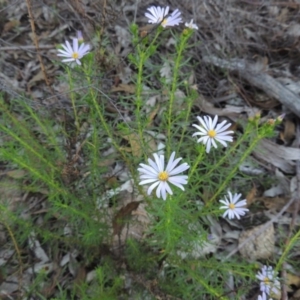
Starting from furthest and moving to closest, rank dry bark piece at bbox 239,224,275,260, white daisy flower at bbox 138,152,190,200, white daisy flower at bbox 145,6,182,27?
dry bark piece at bbox 239,224,275,260 → white daisy flower at bbox 145,6,182,27 → white daisy flower at bbox 138,152,190,200

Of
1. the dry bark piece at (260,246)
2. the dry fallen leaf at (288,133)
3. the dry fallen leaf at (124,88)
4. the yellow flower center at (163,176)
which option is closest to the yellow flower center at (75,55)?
the yellow flower center at (163,176)

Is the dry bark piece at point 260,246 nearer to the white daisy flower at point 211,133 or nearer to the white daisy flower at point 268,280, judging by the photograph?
the white daisy flower at point 268,280

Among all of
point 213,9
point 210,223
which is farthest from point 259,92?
point 210,223

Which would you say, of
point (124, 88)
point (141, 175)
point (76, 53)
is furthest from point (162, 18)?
point (124, 88)

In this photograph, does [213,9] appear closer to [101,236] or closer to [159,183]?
[101,236]

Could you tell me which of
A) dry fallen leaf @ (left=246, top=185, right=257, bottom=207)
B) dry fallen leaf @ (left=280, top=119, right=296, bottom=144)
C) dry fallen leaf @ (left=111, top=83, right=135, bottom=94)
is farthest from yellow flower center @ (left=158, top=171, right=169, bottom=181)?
dry fallen leaf @ (left=280, top=119, right=296, bottom=144)

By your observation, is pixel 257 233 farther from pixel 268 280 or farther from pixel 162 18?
pixel 162 18

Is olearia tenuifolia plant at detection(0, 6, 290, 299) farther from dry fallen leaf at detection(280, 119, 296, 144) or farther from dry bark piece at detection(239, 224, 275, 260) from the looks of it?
dry fallen leaf at detection(280, 119, 296, 144)

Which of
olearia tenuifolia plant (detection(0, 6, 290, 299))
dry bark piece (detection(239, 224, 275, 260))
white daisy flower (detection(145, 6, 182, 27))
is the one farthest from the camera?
dry bark piece (detection(239, 224, 275, 260))
